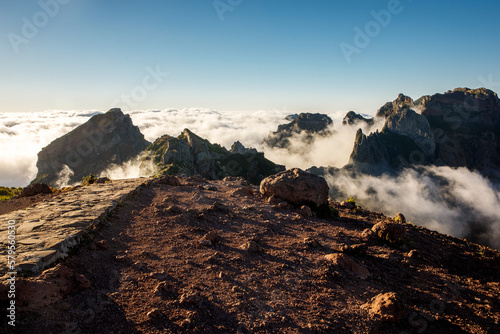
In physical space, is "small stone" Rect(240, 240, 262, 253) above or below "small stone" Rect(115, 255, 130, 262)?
below

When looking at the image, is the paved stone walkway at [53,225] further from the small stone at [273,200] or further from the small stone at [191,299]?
the small stone at [273,200]

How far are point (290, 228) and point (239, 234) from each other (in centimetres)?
261

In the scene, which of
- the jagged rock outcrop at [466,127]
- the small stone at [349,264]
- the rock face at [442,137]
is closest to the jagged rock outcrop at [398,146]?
the rock face at [442,137]

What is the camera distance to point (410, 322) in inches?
252

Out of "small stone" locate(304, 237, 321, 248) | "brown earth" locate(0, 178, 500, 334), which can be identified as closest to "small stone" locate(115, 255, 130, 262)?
"brown earth" locate(0, 178, 500, 334)

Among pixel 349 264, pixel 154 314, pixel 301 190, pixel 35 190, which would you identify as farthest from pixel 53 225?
pixel 301 190

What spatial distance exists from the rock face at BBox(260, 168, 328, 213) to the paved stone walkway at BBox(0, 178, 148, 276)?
28.2 ft

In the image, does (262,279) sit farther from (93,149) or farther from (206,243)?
(93,149)

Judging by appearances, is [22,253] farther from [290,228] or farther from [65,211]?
[290,228]

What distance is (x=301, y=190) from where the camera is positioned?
15.0 metres

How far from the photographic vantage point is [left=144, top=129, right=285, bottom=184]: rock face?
2799 inches

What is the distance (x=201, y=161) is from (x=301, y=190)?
2532 inches

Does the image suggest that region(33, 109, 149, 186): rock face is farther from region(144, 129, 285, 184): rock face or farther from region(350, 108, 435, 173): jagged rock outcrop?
region(350, 108, 435, 173): jagged rock outcrop

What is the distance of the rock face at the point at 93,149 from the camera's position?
131125 millimetres
